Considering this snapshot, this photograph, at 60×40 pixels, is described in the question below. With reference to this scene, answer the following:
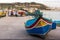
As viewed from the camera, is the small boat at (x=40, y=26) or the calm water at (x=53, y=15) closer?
the small boat at (x=40, y=26)

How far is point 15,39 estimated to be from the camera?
475cm

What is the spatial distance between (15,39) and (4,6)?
599 inches

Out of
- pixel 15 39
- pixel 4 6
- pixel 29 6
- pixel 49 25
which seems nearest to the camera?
pixel 15 39

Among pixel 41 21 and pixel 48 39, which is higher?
pixel 41 21

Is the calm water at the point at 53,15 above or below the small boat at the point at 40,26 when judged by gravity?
below

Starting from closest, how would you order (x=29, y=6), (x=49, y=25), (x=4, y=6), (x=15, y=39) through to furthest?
(x=15, y=39), (x=49, y=25), (x=29, y=6), (x=4, y=6)

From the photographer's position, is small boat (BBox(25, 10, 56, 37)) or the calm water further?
the calm water

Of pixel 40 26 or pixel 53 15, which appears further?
pixel 53 15

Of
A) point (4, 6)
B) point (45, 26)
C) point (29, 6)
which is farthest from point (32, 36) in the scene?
point (4, 6)

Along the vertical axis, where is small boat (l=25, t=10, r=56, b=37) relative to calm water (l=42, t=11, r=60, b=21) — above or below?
above

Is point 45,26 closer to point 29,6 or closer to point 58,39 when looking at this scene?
point 58,39

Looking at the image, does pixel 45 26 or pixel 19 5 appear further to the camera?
pixel 19 5

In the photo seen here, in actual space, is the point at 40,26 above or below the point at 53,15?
Result: above

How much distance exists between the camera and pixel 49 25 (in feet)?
16.8
